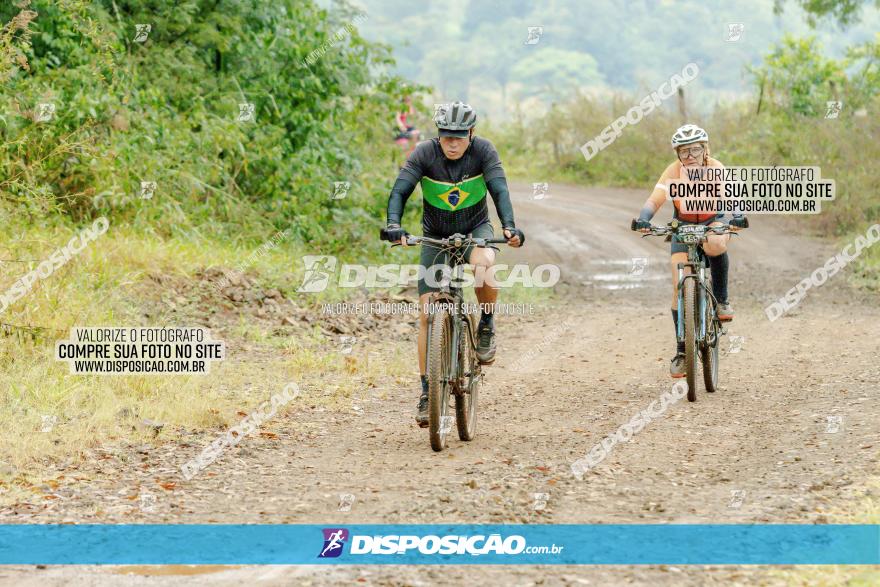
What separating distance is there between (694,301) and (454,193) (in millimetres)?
2605

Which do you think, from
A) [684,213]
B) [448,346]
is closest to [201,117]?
[684,213]

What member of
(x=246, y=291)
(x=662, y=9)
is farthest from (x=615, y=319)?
(x=662, y=9)

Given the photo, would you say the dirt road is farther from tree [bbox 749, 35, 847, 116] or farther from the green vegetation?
tree [bbox 749, 35, 847, 116]

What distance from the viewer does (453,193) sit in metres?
7.71

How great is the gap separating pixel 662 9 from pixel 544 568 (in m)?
101

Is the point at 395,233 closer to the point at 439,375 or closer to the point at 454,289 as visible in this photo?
the point at 454,289

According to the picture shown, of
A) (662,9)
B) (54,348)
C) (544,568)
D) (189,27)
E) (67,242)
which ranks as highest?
(662,9)

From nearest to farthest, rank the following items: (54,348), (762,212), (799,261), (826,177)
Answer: (54,348) → (799,261) → (826,177) → (762,212)

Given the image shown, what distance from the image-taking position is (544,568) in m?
5.06

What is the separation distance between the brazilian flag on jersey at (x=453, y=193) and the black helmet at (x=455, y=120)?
0.37 m

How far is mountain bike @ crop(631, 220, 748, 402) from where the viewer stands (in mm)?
9055

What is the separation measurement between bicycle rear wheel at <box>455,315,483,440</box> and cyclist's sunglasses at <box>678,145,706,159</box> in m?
2.90

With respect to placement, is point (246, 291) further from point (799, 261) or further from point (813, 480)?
point (799, 261)

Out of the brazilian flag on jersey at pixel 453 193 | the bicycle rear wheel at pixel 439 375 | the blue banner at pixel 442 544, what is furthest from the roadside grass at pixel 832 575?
the brazilian flag on jersey at pixel 453 193
